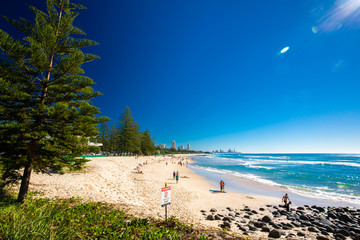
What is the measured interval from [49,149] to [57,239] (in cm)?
276

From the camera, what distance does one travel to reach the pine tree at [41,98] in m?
4.71

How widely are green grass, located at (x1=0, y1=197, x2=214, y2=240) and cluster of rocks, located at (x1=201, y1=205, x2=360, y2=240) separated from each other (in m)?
3.85

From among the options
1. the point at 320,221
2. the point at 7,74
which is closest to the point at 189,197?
the point at 320,221

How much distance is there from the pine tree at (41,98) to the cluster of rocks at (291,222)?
7630 millimetres

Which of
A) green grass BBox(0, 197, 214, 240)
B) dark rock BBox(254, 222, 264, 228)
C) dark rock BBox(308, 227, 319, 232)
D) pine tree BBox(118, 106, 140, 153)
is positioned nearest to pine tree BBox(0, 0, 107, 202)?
green grass BBox(0, 197, 214, 240)

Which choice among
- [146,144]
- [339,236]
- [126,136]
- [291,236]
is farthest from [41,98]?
[146,144]

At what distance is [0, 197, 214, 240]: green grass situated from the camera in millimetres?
3045

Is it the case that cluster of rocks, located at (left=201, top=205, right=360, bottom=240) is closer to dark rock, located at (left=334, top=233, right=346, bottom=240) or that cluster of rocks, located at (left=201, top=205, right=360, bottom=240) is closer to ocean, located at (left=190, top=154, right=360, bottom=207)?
dark rock, located at (left=334, top=233, right=346, bottom=240)

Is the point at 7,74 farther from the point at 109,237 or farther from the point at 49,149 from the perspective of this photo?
the point at 109,237

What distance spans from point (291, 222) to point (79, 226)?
10.4 meters

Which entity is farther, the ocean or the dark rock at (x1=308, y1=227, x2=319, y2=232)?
the ocean

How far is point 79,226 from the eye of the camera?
4117mm

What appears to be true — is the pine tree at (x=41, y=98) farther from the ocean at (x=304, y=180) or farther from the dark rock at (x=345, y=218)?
the ocean at (x=304, y=180)

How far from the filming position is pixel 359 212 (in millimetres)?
10414
